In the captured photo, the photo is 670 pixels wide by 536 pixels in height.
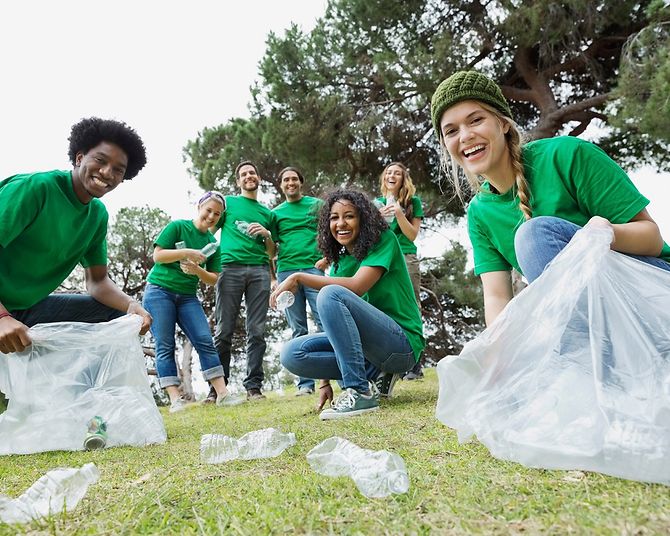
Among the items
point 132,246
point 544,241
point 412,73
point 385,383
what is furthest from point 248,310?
point 132,246

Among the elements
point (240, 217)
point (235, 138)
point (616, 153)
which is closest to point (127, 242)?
point (235, 138)

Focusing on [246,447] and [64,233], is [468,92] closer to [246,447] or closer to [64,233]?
[246,447]

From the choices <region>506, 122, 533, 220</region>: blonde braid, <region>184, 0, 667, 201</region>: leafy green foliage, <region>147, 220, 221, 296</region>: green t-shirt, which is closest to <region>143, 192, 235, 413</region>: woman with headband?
<region>147, 220, 221, 296</region>: green t-shirt

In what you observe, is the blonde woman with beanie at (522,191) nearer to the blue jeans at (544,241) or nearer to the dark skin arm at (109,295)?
the blue jeans at (544,241)

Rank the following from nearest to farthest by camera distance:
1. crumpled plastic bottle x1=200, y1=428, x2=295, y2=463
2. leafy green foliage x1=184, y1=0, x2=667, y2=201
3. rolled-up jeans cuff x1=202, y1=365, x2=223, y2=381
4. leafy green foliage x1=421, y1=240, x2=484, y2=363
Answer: crumpled plastic bottle x1=200, y1=428, x2=295, y2=463 < rolled-up jeans cuff x1=202, y1=365, x2=223, y2=381 < leafy green foliage x1=184, y1=0, x2=667, y2=201 < leafy green foliage x1=421, y1=240, x2=484, y2=363

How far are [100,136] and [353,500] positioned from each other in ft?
6.16

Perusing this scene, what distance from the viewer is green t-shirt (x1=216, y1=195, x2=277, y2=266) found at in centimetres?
376

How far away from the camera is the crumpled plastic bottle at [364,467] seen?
948 millimetres

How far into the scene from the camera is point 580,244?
44.6 inches

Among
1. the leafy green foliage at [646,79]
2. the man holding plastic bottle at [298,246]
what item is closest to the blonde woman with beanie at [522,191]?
the man holding plastic bottle at [298,246]

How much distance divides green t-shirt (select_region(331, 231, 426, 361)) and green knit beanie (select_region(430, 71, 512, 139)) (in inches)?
38.4

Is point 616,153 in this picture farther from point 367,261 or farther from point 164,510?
point 164,510

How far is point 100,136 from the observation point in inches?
86.9

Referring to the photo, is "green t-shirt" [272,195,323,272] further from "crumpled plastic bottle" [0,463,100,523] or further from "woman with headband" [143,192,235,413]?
"crumpled plastic bottle" [0,463,100,523]
